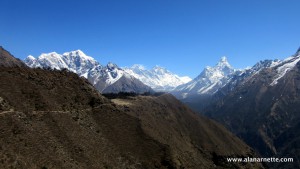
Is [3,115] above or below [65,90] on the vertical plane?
below

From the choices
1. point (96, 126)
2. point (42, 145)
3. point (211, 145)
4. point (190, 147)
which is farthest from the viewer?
point (211, 145)

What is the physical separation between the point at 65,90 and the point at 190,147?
67.0 m

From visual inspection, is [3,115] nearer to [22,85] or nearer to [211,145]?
[22,85]

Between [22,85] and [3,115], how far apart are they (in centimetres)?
2172

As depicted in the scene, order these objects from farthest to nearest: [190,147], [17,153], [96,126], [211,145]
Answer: [211,145], [190,147], [96,126], [17,153]

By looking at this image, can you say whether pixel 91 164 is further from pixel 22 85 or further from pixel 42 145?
pixel 22 85

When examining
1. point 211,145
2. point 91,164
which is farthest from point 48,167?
point 211,145

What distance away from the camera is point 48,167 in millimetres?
83625

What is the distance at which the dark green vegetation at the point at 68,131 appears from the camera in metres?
87.1

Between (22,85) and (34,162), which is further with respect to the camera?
(22,85)

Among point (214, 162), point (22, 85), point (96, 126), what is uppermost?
point (22, 85)

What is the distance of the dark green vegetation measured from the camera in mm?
87125

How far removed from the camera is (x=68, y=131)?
104 m

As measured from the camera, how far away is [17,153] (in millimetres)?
81500
